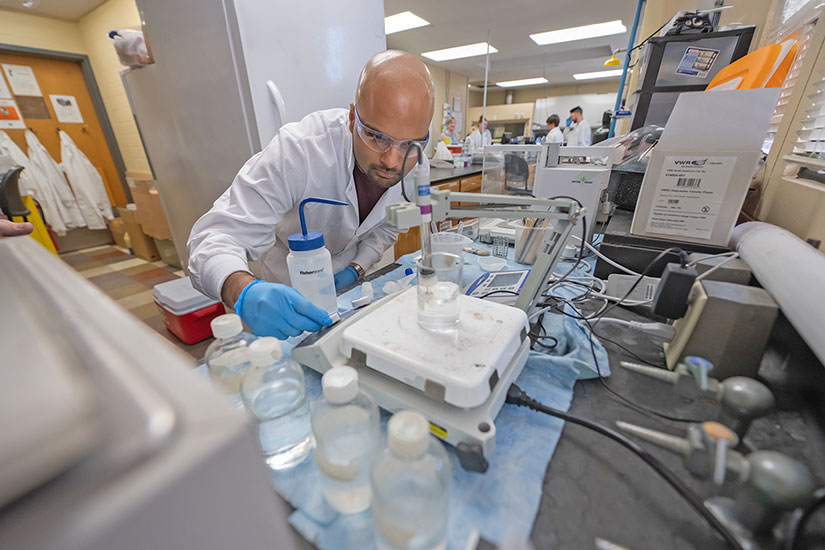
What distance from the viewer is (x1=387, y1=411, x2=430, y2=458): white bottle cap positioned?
324 mm

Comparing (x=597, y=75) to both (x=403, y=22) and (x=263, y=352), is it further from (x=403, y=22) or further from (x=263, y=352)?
(x=263, y=352)

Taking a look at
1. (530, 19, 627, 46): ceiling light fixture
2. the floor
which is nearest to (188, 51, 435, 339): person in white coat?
the floor

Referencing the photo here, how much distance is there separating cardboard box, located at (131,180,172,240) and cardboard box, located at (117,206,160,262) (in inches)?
11.6

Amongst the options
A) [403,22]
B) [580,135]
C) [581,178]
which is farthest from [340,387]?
[580,135]

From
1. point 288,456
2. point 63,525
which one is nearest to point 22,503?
point 63,525

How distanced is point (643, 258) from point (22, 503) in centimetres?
117

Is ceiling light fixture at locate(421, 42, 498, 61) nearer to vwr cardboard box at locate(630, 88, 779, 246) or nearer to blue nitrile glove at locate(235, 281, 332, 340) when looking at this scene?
vwr cardboard box at locate(630, 88, 779, 246)

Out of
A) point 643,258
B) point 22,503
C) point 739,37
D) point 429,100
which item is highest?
point 739,37

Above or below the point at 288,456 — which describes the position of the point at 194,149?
above

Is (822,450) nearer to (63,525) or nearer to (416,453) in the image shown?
(416,453)

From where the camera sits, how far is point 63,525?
0.12 m

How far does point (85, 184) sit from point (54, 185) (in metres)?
0.25

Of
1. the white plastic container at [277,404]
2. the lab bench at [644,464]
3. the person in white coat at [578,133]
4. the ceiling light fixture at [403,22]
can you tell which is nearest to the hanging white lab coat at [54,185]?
the ceiling light fixture at [403,22]

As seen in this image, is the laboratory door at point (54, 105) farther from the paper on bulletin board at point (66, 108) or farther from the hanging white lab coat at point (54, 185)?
the hanging white lab coat at point (54, 185)
